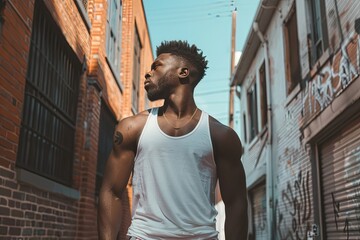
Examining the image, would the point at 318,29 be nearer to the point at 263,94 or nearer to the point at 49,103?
the point at 49,103

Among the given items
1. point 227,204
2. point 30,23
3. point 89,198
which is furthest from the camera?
point 89,198

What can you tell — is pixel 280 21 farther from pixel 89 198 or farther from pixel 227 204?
pixel 227 204

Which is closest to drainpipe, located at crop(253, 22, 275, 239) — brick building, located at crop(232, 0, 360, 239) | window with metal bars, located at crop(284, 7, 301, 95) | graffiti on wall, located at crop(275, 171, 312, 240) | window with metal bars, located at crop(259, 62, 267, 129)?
brick building, located at crop(232, 0, 360, 239)

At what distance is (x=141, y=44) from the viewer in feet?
51.4

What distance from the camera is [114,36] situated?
402 inches

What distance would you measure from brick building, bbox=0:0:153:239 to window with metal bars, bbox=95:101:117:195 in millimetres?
21

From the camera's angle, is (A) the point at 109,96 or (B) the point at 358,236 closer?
(B) the point at 358,236

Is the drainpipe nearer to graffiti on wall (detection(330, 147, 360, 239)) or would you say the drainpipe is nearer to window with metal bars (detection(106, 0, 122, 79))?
window with metal bars (detection(106, 0, 122, 79))

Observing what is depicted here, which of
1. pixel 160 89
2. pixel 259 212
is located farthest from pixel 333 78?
pixel 259 212

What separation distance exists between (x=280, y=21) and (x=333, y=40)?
364 cm

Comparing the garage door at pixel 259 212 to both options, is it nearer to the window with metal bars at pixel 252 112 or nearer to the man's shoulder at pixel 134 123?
the window with metal bars at pixel 252 112

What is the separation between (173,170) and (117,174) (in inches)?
11.2

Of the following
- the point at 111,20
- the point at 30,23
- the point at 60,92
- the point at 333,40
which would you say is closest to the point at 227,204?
the point at 30,23

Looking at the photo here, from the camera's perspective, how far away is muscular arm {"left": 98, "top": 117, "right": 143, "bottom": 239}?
2070 millimetres
